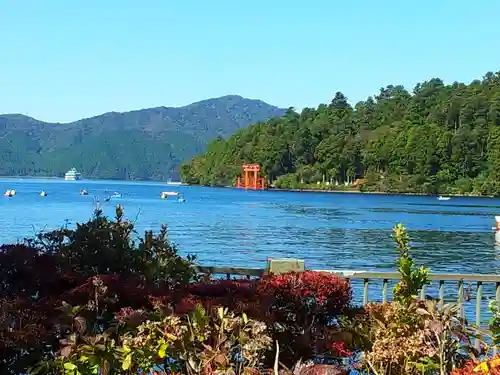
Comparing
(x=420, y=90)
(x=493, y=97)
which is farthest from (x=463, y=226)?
(x=420, y=90)

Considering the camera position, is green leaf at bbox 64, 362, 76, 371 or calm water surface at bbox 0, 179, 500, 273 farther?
calm water surface at bbox 0, 179, 500, 273

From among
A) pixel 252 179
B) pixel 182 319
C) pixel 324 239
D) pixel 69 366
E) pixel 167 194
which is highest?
pixel 182 319

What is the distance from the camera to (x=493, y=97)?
510ft

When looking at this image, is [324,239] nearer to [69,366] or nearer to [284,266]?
[284,266]

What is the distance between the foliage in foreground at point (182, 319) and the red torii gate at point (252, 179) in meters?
169

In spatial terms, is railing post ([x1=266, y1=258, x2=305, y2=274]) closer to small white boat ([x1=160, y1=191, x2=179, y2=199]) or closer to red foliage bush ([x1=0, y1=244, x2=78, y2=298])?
red foliage bush ([x1=0, y1=244, x2=78, y2=298])

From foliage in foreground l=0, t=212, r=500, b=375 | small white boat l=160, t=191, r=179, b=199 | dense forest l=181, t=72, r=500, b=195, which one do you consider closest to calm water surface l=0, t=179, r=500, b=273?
foliage in foreground l=0, t=212, r=500, b=375

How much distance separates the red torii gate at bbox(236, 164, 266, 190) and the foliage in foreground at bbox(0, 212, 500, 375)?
169 meters

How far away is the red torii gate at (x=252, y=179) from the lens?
17775 cm

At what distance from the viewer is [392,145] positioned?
15175cm

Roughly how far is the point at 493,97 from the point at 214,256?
132 metres

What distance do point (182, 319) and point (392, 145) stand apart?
5915 inches

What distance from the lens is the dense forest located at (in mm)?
144250

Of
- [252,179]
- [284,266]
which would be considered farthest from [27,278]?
[252,179]
